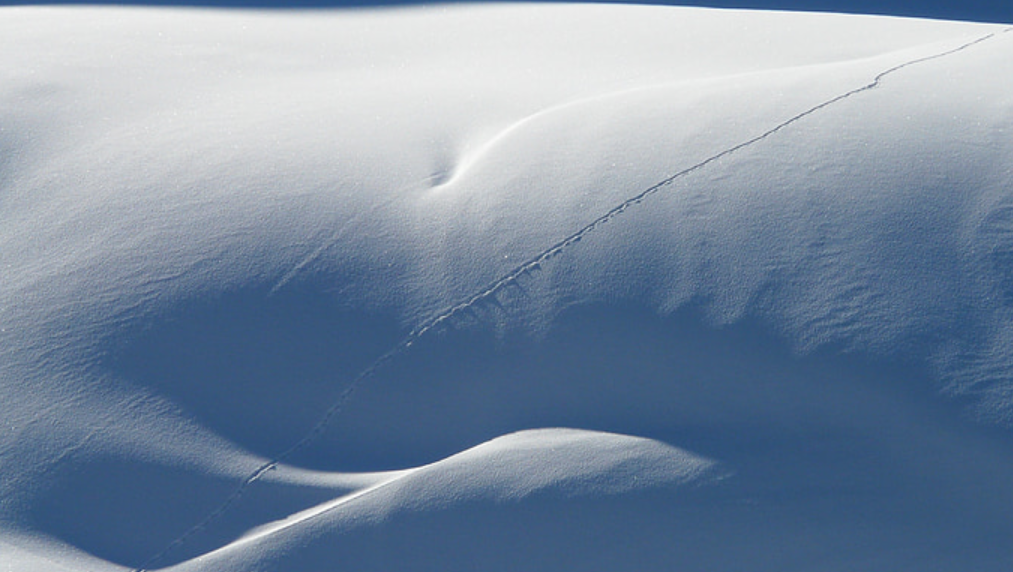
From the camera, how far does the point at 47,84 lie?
4.62 m

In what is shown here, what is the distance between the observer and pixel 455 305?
10.9ft

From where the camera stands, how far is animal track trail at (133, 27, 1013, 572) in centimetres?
297

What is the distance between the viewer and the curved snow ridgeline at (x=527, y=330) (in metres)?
2.87

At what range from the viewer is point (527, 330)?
3.27 meters

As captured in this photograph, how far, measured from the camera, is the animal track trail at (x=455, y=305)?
2969 mm

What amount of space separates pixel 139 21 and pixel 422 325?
2.98m

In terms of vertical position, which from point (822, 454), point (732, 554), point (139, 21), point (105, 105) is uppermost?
point (139, 21)

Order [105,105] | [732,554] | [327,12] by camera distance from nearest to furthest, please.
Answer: [732,554], [105,105], [327,12]

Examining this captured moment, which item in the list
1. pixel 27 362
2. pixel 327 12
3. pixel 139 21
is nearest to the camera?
pixel 27 362

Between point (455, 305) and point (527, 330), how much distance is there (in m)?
0.23

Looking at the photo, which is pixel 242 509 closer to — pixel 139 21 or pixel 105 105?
pixel 105 105

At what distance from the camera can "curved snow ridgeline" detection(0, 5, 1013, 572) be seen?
9.42 ft

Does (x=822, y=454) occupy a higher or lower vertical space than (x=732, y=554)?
higher

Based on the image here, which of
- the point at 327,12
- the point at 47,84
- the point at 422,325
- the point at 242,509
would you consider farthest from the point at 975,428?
the point at 327,12
